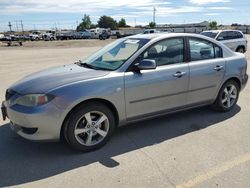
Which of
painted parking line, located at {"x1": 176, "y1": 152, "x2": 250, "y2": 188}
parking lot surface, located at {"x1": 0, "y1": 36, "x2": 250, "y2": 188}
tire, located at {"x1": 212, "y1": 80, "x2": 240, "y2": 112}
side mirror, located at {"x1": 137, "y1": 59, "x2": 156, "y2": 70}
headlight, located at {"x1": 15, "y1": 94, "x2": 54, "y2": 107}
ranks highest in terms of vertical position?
side mirror, located at {"x1": 137, "y1": 59, "x2": 156, "y2": 70}

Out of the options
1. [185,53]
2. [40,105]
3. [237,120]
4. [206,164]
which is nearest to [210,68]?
[185,53]

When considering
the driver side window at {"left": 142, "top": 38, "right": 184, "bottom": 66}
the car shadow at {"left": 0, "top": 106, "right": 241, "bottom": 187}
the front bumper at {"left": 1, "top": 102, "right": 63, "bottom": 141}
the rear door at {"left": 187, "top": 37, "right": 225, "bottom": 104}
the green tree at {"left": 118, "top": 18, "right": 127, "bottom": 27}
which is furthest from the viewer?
the green tree at {"left": 118, "top": 18, "right": 127, "bottom": 27}

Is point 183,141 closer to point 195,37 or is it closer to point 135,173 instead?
point 135,173

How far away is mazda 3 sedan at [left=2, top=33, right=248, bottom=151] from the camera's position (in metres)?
3.89

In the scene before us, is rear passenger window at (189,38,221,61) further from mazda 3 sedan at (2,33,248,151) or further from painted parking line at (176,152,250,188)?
painted parking line at (176,152,250,188)

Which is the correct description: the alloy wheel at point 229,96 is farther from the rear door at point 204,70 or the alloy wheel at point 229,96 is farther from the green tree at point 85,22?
the green tree at point 85,22

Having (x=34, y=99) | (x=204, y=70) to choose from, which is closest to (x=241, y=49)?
(x=204, y=70)

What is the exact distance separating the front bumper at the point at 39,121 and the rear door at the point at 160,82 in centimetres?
110

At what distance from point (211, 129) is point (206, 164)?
4.41ft

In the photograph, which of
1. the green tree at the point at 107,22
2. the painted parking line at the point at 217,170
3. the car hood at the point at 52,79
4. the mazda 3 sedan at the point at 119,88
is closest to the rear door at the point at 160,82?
the mazda 3 sedan at the point at 119,88

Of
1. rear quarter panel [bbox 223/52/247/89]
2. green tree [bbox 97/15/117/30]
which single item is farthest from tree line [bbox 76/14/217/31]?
rear quarter panel [bbox 223/52/247/89]

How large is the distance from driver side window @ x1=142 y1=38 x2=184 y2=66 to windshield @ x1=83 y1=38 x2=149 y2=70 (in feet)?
0.60

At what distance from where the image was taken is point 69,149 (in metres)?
4.26

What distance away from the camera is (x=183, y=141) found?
14.8ft
